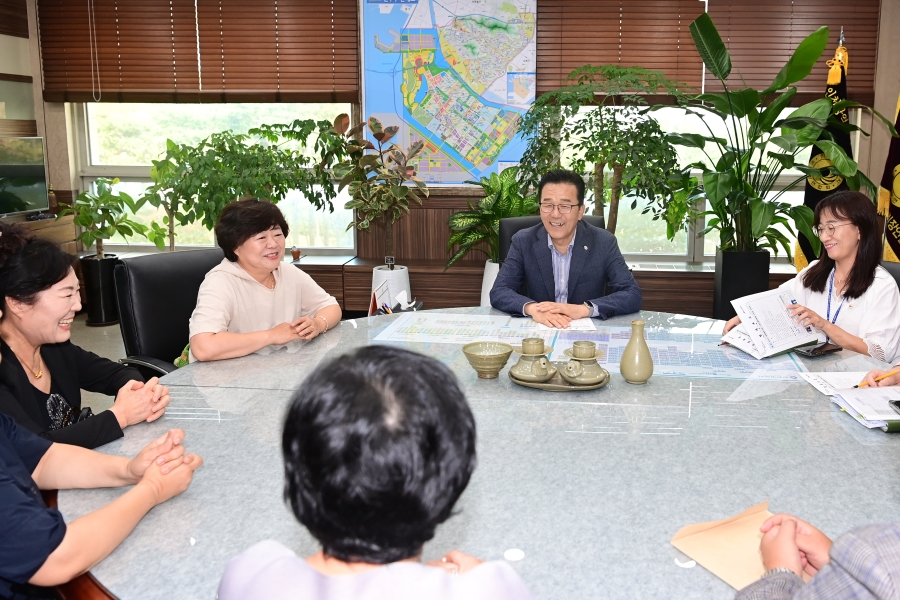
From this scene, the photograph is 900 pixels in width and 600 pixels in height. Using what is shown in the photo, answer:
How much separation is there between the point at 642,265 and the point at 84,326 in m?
3.77

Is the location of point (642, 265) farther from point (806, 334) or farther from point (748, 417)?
point (748, 417)

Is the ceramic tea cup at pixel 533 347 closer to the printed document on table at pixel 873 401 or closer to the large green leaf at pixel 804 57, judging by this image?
the printed document on table at pixel 873 401

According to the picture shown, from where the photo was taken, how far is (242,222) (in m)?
2.52

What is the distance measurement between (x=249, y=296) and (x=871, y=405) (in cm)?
186

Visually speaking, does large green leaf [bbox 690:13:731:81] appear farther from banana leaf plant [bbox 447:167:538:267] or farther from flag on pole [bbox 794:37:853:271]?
banana leaf plant [bbox 447:167:538:267]

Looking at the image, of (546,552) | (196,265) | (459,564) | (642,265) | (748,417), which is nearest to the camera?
(459,564)

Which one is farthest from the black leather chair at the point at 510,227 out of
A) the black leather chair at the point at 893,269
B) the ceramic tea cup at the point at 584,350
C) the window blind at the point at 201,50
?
the window blind at the point at 201,50

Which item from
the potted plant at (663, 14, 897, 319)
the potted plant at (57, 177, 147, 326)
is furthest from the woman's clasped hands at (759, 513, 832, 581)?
the potted plant at (57, 177, 147, 326)

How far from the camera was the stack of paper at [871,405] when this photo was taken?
5.73 ft

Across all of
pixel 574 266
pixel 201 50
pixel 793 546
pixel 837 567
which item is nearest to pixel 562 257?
pixel 574 266

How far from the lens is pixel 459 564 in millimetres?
961

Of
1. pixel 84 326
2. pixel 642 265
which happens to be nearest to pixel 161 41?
pixel 84 326

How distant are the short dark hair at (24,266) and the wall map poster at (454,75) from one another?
10.8 ft

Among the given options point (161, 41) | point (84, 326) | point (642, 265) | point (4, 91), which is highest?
point (161, 41)
